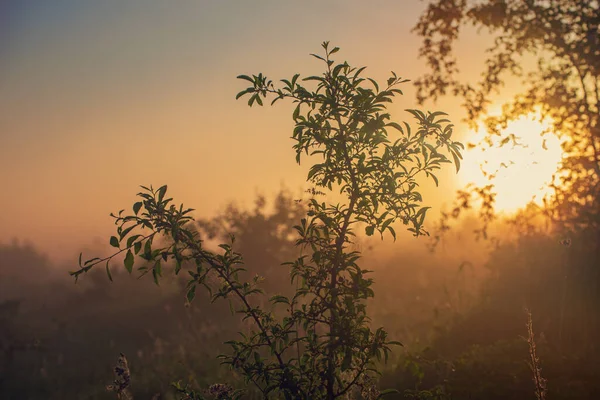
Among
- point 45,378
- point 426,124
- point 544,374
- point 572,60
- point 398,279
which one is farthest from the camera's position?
point 398,279

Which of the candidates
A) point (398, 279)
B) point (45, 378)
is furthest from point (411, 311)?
point (45, 378)

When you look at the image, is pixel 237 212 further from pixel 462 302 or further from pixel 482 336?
pixel 482 336

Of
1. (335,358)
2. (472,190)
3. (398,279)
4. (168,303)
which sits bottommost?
(335,358)

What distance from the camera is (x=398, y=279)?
2306 cm

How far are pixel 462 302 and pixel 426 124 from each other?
12.4m

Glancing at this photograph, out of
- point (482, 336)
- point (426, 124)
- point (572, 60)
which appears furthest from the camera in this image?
point (482, 336)

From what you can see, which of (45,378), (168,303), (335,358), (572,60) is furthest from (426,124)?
(168,303)

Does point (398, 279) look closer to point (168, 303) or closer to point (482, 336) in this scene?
point (168, 303)

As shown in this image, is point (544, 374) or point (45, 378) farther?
point (45, 378)

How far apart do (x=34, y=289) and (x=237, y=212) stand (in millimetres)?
13784

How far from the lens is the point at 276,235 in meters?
20.2

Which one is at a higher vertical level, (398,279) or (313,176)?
(398,279)

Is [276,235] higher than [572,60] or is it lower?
higher

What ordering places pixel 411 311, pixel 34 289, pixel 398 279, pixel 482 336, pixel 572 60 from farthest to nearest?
pixel 34 289, pixel 398 279, pixel 411 311, pixel 482 336, pixel 572 60
